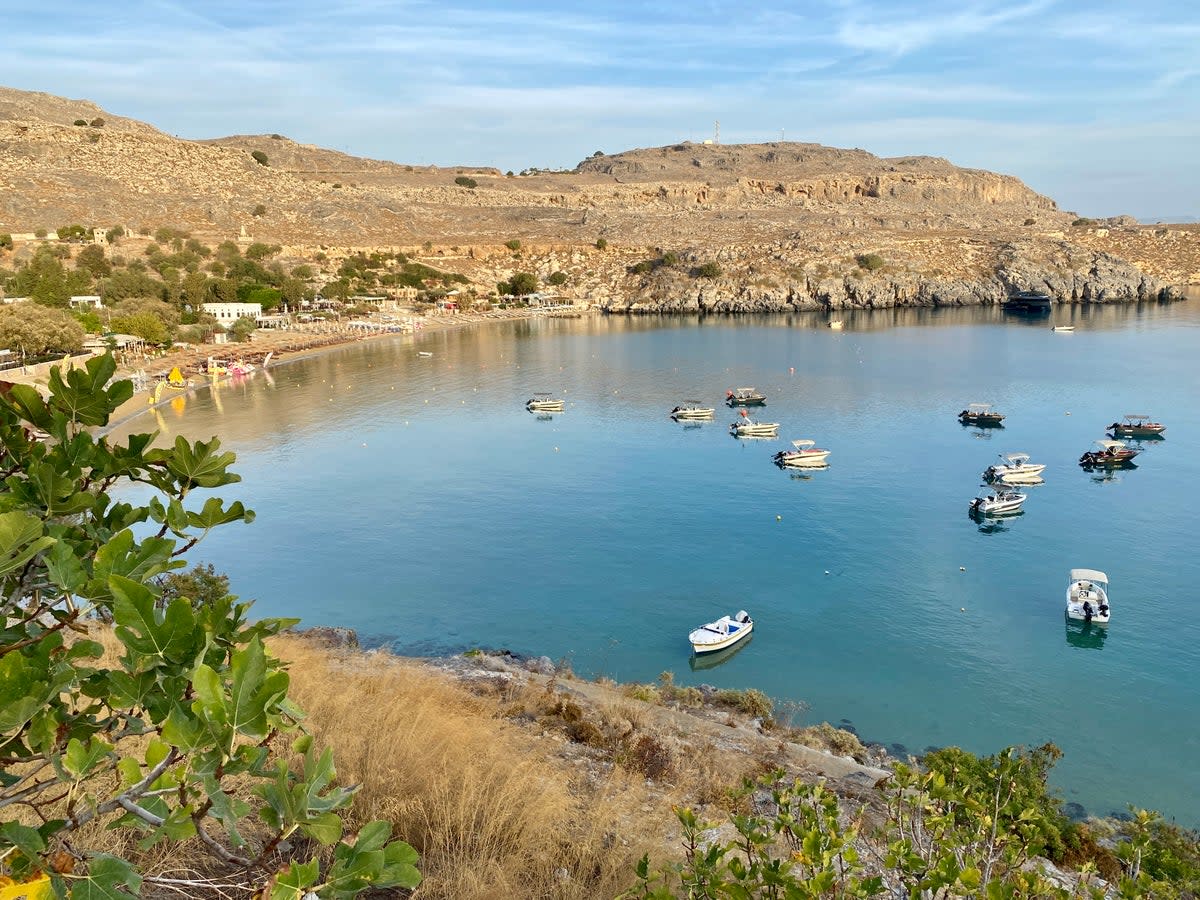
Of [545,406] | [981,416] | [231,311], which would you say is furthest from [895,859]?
[231,311]

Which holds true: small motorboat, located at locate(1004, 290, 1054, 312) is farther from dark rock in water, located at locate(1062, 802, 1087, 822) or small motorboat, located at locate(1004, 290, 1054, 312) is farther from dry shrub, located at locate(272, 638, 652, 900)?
dry shrub, located at locate(272, 638, 652, 900)

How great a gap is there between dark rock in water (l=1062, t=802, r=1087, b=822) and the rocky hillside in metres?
85.5

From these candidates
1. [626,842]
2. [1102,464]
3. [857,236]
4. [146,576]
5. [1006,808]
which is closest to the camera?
[146,576]

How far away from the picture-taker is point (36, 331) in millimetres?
A: 38875

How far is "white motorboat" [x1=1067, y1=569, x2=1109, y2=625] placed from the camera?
19750 millimetres

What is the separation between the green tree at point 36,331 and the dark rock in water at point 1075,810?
1850 inches

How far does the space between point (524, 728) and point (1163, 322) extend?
8986cm

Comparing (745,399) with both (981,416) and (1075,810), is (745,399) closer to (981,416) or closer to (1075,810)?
(981,416)

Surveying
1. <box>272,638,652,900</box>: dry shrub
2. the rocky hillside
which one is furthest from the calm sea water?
the rocky hillside

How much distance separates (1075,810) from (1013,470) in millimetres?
20133

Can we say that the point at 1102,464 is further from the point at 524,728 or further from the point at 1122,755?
the point at 524,728

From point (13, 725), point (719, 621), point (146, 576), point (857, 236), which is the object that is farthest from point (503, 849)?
point (857, 236)

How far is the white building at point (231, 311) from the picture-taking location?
218 ft

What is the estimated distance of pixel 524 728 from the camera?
11.0 metres
